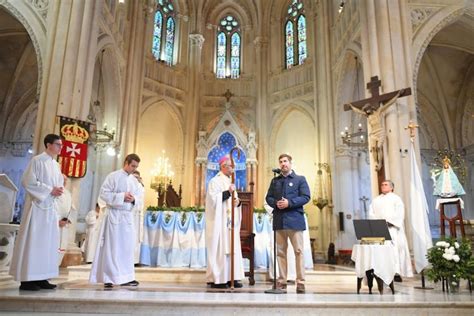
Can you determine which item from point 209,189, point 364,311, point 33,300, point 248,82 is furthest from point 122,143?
point 364,311

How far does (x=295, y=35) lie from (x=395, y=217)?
1293 centimetres

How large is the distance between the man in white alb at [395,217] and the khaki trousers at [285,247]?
101 inches

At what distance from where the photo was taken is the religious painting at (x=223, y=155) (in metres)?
16.7

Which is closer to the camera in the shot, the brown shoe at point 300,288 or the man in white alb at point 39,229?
the man in white alb at point 39,229

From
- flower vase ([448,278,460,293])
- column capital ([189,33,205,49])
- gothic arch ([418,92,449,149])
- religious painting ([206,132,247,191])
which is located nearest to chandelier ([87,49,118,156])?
religious painting ([206,132,247,191])

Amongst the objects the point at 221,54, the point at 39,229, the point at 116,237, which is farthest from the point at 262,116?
the point at 39,229

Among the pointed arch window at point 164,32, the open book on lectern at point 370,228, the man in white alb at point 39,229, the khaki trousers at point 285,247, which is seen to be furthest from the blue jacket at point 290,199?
the pointed arch window at point 164,32

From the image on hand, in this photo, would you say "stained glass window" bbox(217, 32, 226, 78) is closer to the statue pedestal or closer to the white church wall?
the white church wall

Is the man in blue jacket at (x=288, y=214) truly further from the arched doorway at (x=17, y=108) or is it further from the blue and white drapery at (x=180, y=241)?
the arched doorway at (x=17, y=108)

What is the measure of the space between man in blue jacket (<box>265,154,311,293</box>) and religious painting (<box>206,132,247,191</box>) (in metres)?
11.1

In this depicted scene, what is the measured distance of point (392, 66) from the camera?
372 inches

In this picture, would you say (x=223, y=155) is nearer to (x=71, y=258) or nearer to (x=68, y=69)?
(x=68, y=69)

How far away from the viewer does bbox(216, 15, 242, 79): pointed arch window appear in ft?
61.5

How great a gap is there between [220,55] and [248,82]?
2.21 meters
